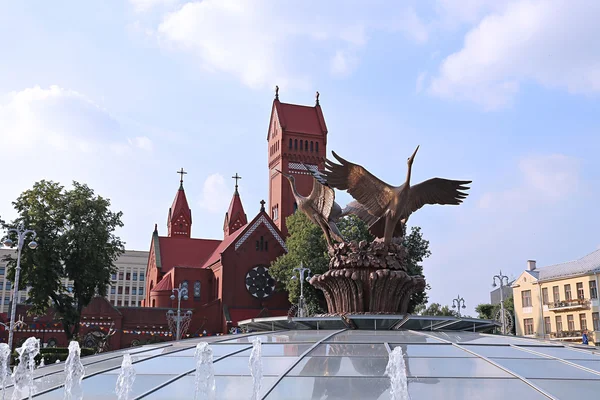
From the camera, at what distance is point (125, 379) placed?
785 centimetres

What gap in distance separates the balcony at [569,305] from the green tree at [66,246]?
101 feet

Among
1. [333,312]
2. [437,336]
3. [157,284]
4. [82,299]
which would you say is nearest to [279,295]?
[157,284]

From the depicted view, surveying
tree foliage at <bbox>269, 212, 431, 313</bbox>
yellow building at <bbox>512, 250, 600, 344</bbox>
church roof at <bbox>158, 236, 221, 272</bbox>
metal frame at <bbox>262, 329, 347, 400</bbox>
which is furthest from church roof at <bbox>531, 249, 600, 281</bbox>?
metal frame at <bbox>262, 329, 347, 400</bbox>

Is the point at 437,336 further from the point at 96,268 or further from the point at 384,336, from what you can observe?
the point at 96,268

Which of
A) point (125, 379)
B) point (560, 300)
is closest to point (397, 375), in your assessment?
point (125, 379)

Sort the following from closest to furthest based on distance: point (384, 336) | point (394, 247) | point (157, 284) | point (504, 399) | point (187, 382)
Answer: point (504, 399) < point (187, 382) < point (384, 336) < point (394, 247) < point (157, 284)

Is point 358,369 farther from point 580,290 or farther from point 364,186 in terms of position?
point 580,290

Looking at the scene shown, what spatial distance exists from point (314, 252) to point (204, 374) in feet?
125

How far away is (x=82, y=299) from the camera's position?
3988 centimetres

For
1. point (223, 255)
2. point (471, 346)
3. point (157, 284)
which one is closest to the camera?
point (471, 346)

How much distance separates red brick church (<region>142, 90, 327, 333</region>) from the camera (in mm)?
54906

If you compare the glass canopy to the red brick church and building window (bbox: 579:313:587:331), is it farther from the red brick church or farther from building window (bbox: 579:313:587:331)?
the red brick church

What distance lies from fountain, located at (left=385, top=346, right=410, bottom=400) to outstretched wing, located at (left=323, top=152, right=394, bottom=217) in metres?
5.84

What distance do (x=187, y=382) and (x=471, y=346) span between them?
13.2 ft
